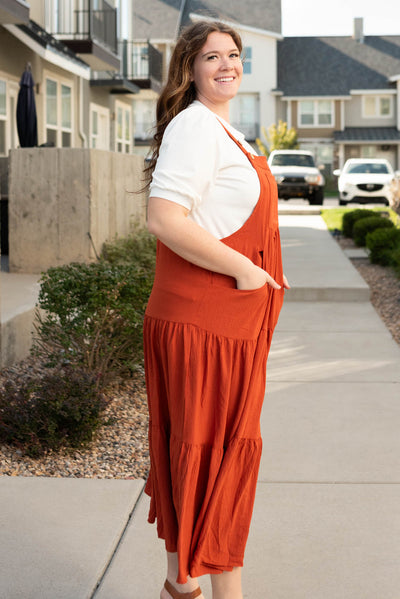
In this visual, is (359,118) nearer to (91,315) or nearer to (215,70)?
(91,315)

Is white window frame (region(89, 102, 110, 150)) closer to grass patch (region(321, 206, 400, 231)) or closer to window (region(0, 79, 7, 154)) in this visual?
window (region(0, 79, 7, 154))

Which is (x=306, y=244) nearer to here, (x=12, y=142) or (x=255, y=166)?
(x=12, y=142)

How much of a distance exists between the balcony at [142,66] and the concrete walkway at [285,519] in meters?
20.8

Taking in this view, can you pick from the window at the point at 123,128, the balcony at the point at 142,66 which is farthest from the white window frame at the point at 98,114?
the balcony at the point at 142,66

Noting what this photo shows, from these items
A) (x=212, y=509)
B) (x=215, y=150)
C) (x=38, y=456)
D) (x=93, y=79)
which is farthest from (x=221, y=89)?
(x=93, y=79)

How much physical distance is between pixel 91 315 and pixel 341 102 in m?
48.7

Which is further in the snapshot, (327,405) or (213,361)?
(327,405)

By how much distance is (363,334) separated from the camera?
802 centimetres

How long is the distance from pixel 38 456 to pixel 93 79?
18728 millimetres

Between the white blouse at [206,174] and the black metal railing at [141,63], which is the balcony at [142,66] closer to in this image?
the black metal railing at [141,63]

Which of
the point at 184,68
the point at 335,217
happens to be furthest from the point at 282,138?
the point at 184,68

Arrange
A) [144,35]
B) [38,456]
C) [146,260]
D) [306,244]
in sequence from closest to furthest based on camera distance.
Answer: [38,456] → [146,260] → [306,244] → [144,35]


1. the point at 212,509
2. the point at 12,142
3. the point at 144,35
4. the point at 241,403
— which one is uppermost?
the point at 144,35

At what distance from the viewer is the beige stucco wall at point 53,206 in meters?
9.57
